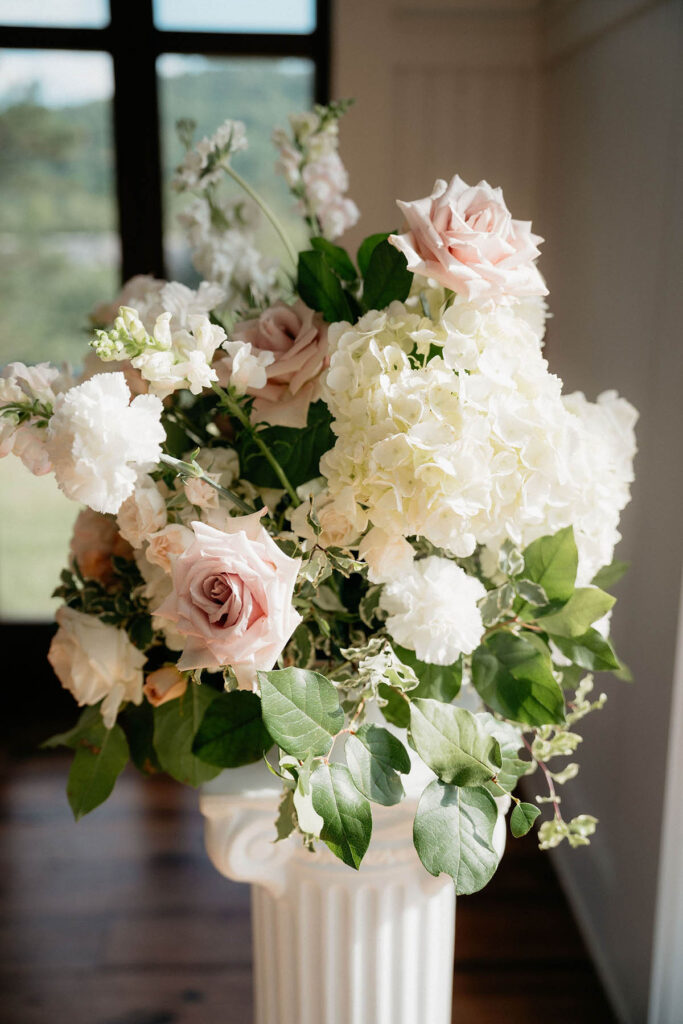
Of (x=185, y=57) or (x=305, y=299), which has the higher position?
(x=185, y=57)

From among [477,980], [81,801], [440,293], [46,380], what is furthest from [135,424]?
[477,980]

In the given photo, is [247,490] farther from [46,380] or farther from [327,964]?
[327,964]

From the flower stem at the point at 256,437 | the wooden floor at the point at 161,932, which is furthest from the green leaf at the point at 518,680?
the wooden floor at the point at 161,932

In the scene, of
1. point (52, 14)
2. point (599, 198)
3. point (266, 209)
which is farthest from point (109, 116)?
point (266, 209)

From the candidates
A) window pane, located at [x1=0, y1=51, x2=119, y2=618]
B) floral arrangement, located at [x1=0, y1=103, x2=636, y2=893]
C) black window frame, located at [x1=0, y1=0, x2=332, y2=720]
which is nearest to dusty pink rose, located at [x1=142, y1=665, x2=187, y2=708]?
floral arrangement, located at [x1=0, y1=103, x2=636, y2=893]

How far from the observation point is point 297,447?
839 mm

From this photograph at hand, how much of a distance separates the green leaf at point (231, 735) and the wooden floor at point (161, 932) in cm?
110

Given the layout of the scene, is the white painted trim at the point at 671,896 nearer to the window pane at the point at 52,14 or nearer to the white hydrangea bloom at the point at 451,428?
the white hydrangea bloom at the point at 451,428

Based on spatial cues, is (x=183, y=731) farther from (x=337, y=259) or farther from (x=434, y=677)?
(x=337, y=259)

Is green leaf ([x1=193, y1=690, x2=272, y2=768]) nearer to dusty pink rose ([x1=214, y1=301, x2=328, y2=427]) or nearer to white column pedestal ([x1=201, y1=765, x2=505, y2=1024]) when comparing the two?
white column pedestal ([x1=201, y1=765, x2=505, y2=1024])

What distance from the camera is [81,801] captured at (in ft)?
2.98

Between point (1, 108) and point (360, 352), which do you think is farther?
point (1, 108)

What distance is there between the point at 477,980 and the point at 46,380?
152 cm

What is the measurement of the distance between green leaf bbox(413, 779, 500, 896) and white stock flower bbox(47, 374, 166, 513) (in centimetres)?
35
